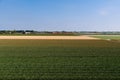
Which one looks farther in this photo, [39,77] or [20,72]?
[20,72]

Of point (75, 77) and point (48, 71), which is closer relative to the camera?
point (75, 77)

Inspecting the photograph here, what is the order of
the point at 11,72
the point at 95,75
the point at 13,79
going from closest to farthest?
the point at 13,79
the point at 95,75
the point at 11,72

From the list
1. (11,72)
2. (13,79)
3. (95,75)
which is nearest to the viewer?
(13,79)

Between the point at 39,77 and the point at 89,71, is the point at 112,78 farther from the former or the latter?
the point at 39,77

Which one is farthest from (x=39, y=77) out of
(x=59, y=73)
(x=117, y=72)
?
(x=117, y=72)

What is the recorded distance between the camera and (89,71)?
1412 cm

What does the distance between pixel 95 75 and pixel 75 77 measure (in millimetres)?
1025

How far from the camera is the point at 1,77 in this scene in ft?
41.4

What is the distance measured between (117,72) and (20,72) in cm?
440

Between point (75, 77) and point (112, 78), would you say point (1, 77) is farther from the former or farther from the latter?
point (112, 78)

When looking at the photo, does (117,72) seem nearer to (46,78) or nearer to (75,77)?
(75,77)

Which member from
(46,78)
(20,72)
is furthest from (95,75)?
(20,72)

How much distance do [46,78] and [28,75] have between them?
114cm

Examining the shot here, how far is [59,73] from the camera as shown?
13.5 m
